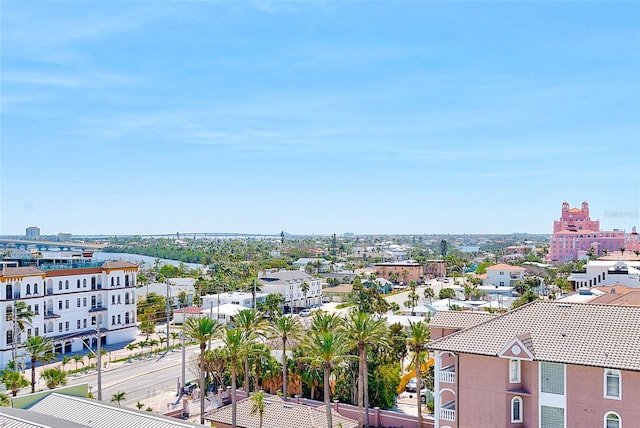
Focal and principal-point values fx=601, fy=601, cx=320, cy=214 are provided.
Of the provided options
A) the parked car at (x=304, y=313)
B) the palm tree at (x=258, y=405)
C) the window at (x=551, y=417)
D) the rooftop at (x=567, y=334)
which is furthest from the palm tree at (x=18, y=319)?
the parked car at (x=304, y=313)

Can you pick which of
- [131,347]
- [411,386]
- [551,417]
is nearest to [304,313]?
[131,347]

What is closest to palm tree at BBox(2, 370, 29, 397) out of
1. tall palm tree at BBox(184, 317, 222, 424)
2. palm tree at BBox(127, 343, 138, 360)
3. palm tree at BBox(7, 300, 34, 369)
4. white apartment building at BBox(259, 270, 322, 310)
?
palm tree at BBox(7, 300, 34, 369)

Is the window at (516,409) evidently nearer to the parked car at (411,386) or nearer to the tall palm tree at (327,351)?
the tall palm tree at (327,351)

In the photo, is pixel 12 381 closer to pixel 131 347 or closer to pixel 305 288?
pixel 131 347

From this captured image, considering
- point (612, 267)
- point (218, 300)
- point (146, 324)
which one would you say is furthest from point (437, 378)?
point (612, 267)

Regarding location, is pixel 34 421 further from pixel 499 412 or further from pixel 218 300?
pixel 218 300

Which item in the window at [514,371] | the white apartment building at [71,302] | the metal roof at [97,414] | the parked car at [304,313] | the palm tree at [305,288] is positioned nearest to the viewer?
the metal roof at [97,414]
